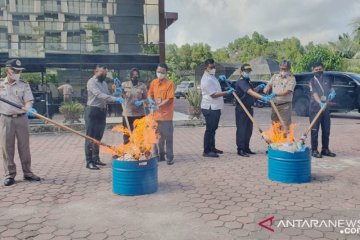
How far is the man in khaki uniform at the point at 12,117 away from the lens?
525cm

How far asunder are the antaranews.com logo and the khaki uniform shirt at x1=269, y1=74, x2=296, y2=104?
3.27m

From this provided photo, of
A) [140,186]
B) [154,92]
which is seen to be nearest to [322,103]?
[154,92]

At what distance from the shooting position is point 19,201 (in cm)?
459

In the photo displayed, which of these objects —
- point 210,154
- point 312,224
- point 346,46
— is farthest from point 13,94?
point 346,46

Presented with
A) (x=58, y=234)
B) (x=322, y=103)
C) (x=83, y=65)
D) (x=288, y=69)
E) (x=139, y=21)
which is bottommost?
(x=58, y=234)

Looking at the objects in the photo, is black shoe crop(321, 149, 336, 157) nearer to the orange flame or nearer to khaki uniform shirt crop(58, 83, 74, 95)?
the orange flame

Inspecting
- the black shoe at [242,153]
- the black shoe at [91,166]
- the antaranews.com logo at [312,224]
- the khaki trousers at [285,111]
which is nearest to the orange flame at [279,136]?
the khaki trousers at [285,111]

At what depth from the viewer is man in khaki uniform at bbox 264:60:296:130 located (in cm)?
654

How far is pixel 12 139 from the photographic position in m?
5.32

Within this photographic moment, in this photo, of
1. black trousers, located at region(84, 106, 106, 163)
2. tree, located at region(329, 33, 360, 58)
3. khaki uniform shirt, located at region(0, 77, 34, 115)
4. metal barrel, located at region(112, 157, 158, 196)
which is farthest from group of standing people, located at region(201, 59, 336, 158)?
tree, located at region(329, 33, 360, 58)

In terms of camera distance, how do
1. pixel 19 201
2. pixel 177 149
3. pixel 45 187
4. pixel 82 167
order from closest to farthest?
pixel 19 201 → pixel 45 187 → pixel 82 167 → pixel 177 149

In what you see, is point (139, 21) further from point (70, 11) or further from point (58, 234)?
point (58, 234)

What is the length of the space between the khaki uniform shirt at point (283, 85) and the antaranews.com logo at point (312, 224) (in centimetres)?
327

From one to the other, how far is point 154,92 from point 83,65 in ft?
32.1
